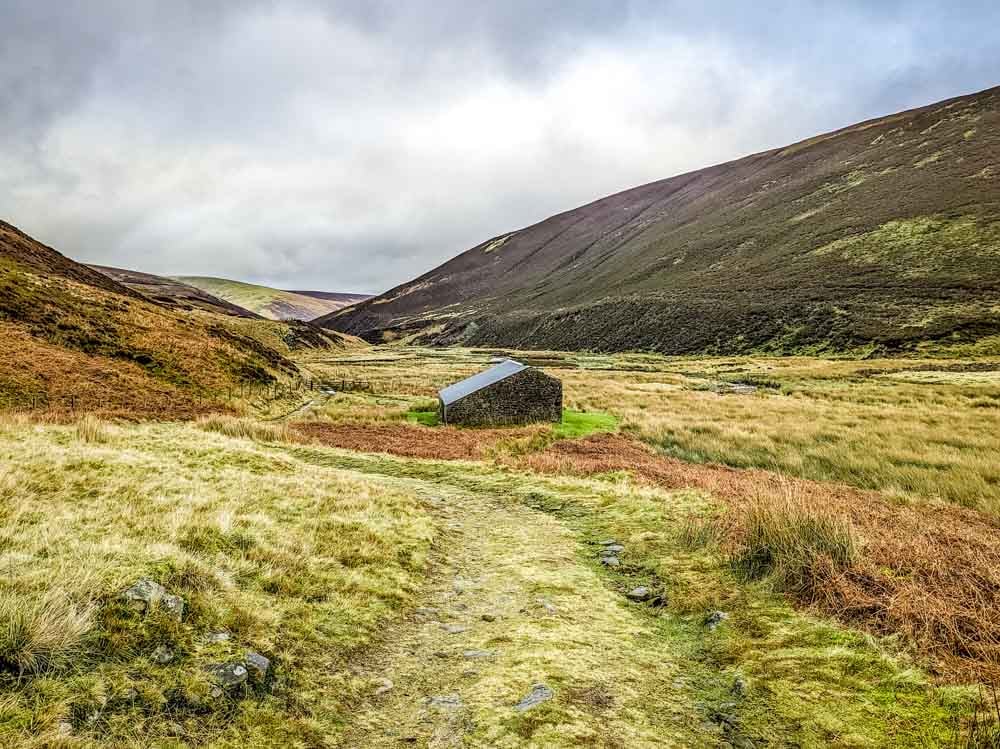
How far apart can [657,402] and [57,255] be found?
200 ft

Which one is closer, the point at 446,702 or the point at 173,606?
the point at 446,702

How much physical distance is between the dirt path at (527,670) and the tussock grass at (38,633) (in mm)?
2739

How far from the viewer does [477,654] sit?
6.98 metres

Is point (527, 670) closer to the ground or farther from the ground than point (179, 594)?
closer to the ground

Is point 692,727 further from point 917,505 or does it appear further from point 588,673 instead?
point 917,505

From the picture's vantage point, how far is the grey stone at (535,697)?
5.65 m

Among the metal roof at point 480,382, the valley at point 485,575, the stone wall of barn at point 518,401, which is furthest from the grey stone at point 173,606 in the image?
the stone wall of barn at point 518,401

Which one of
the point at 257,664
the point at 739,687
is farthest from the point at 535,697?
the point at 257,664

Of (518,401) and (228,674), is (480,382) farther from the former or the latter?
(228,674)

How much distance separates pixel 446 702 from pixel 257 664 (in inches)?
82.3

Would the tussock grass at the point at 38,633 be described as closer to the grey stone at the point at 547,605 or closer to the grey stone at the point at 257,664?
the grey stone at the point at 257,664

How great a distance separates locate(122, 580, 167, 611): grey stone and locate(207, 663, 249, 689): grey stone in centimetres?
112

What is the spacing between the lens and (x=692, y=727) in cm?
552

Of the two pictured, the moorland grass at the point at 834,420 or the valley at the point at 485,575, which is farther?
the moorland grass at the point at 834,420
